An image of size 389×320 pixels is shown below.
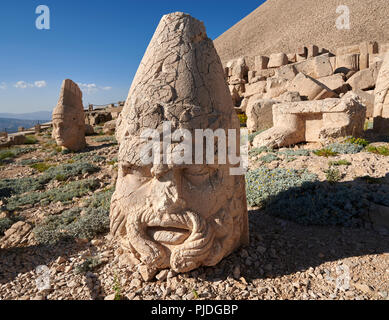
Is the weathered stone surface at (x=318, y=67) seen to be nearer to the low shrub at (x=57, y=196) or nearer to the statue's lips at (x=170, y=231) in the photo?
the low shrub at (x=57, y=196)

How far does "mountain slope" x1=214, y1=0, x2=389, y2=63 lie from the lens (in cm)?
2548

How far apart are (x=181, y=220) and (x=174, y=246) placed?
0.26 m

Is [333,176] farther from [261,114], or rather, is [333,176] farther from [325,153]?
[261,114]

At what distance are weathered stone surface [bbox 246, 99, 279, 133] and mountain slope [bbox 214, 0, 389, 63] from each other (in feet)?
64.0

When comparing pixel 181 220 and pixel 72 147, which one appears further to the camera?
pixel 72 147

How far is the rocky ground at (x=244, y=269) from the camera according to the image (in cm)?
216

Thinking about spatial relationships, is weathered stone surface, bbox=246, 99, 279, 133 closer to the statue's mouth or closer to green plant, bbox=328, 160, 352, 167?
green plant, bbox=328, 160, 352, 167

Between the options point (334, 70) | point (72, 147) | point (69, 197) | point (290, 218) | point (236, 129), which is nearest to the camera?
point (236, 129)

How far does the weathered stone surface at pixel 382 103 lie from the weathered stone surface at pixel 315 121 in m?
0.86

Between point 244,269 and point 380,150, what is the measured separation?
14.3 feet

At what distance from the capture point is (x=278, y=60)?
15805 mm

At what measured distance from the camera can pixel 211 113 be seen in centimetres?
222

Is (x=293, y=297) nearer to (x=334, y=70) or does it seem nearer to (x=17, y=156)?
(x=17, y=156)
